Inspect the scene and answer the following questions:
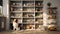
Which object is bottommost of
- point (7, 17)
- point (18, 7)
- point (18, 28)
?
point (18, 28)

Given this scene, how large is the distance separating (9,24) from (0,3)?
1374 mm

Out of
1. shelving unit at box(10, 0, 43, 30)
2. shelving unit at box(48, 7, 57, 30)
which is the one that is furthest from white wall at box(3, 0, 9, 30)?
shelving unit at box(48, 7, 57, 30)

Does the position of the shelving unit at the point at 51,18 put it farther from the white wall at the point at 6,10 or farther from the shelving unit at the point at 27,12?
the white wall at the point at 6,10

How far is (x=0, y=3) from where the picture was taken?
9.47m

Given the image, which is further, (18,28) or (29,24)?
(29,24)

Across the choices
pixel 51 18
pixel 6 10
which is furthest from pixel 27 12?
pixel 51 18

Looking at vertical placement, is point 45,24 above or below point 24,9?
below

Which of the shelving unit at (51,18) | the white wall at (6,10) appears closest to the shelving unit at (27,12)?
the white wall at (6,10)

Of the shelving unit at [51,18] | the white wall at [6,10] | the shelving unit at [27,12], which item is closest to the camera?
the shelving unit at [51,18]

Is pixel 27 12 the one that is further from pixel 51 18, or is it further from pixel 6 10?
pixel 51 18

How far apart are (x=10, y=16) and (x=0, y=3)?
0.99 m

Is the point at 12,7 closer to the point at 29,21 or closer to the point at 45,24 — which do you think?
the point at 29,21

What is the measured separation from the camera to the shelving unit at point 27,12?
31.6 ft

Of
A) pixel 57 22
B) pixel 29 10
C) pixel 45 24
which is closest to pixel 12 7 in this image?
pixel 29 10
